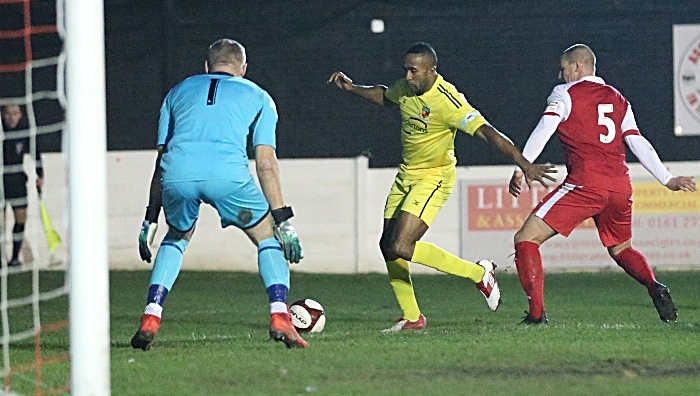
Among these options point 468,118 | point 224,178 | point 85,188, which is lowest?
point 224,178

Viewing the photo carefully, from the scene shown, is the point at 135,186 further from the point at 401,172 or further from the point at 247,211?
the point at 247,211

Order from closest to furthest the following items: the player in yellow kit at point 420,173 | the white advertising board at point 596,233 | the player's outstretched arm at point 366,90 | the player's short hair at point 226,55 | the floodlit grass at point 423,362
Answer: the floodlit grass at point 423,362 → the player's short hair at point 226,55 → the player in yellow kit at point 420,173 → the player's outstretched arm at point 366,90 → the white advertising board at point 596,233

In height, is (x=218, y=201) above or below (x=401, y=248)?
above

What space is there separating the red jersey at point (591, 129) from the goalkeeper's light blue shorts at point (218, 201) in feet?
8.17

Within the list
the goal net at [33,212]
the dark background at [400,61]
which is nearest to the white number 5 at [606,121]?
the goal net at [33,212]

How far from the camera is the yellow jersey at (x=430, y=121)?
8547mm

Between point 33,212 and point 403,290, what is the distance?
8.35 meters

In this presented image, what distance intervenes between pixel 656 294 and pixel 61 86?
5.11 metres

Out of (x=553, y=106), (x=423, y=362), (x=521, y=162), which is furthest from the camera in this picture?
(x=553, y=106)

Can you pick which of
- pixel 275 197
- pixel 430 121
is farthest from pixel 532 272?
pixel 275 197

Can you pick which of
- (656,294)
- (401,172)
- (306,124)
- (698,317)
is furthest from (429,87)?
(306,124)

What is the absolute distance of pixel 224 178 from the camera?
688cm

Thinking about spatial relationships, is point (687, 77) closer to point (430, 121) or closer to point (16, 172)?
point (16, 172)

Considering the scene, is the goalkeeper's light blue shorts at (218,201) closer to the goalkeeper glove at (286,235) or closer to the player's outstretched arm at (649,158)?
the goalkeeper glove at (286,235)
